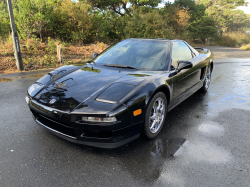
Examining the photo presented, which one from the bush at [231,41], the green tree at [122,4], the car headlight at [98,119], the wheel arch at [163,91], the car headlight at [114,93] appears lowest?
the bush at [231,41]

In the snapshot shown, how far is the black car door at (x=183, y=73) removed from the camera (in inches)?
139

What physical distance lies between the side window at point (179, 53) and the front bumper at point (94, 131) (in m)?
1.64

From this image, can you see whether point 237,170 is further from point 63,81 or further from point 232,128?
point 63,81

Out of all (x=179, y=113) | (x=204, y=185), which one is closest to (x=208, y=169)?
(x=204, y=185)

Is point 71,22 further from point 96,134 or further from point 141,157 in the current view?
point 141,157

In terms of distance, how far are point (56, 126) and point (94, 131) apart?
1.88ft

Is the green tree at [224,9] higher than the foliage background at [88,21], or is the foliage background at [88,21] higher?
the green tree at [224,9]

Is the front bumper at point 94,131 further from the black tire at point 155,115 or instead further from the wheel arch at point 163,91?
the wheel arch at point 163,91

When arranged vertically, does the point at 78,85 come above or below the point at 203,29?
below

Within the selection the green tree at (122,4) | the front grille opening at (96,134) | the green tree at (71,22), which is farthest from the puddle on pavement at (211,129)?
the green tree at (122,4)

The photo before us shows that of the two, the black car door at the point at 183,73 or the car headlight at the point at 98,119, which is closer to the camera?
the car headlight at the point at 98,119

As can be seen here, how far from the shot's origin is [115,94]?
2.55 metres

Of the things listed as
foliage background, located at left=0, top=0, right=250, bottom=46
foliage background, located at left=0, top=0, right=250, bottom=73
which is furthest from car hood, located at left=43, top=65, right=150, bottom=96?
foliage background, located at left=0, top=0, right=250, bottom=46

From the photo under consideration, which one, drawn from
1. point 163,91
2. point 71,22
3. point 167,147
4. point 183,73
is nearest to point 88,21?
point 71,22
